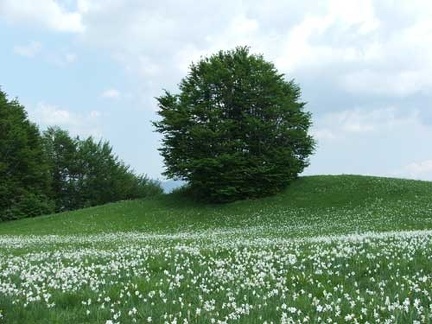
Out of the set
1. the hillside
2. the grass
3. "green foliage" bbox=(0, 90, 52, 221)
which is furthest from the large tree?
the grass

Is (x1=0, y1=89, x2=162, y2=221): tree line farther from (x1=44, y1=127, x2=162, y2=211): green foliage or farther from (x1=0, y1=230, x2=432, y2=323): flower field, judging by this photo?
(x1=0, y1=230, x2=432, y2=323): flower field

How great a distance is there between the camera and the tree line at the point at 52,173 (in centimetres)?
6194

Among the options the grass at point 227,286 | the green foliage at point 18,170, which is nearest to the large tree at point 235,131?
the green foliage at point 18,170

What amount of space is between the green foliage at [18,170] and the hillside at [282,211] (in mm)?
9639

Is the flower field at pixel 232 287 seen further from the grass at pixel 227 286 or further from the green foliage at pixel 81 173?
the green foliage at pixel 81 173

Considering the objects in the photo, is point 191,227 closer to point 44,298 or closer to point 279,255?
point 279,255

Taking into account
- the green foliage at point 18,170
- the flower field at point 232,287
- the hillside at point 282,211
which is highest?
the green foliage at point 18,170

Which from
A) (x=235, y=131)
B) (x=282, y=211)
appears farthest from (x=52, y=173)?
(x=282, y=211)

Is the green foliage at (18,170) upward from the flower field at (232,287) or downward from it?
upward

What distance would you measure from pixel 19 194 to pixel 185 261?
56.5 metres

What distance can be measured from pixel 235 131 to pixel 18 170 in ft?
96.1

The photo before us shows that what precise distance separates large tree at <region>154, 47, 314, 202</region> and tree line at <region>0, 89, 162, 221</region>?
1985 centimetres

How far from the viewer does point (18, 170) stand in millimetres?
63625

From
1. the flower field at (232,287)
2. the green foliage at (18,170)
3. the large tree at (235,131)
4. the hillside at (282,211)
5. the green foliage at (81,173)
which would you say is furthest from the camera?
the green foliage at (81,173)
